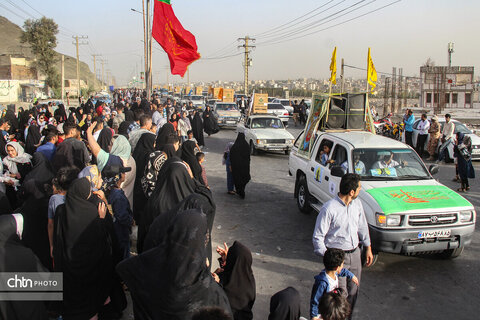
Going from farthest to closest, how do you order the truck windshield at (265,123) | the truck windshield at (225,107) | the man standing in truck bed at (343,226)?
the truck windshield at (225,107)
the truck windshield at (265,123)
the man standing in truck bed at (343,226)

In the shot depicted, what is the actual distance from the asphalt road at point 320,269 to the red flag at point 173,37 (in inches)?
175

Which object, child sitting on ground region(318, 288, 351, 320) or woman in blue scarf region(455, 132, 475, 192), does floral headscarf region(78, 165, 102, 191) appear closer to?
child sitting on ground region(318, 288, 351, 320)

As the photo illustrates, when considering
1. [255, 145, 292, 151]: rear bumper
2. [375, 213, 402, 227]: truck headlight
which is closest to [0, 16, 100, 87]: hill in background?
[255, 145, 292, 151]: rear bumper

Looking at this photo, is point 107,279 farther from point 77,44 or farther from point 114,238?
point 77,44

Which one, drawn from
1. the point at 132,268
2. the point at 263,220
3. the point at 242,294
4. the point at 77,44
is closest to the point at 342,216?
the point at 242,294

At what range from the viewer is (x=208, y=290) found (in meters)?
2.54

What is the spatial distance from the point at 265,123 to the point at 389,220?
11738mm

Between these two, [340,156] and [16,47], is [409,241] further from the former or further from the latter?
[16,47]

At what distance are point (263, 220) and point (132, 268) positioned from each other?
18.3 feet

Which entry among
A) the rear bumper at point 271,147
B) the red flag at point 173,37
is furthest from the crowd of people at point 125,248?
the rear bumper at point 271,147

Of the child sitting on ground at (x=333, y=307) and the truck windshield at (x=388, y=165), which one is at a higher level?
the truck windshield at (x=388, y=165)

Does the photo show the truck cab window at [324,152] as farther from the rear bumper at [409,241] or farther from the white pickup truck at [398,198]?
the rear bumper at [409,241]

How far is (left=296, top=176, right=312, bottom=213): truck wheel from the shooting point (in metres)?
8.19

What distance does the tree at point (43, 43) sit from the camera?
62375mm
